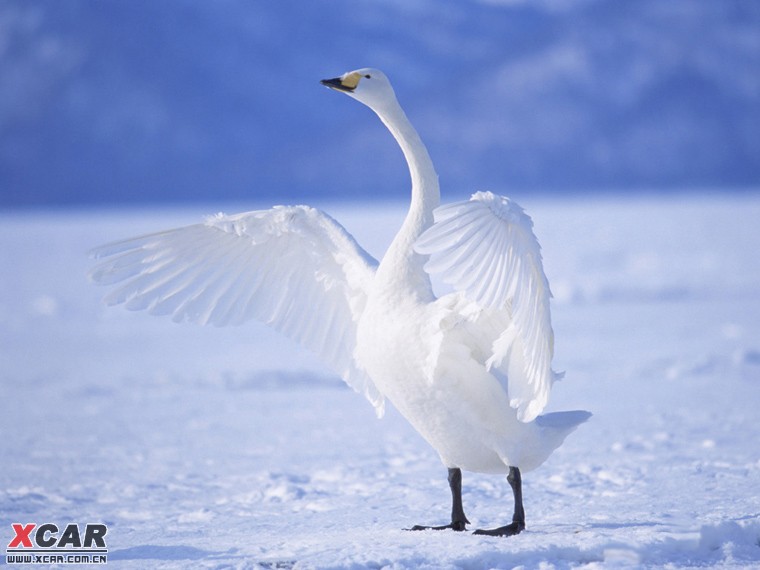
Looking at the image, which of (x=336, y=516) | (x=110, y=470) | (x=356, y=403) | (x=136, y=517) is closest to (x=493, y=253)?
(x=336, y=516)

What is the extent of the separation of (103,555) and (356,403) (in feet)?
15.3

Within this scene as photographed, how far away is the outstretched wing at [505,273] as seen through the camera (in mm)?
3723

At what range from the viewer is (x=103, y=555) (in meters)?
4.43

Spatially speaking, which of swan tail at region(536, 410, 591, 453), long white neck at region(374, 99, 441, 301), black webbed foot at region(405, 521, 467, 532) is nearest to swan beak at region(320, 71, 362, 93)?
long white neck at region(374, 99, 441, 301)

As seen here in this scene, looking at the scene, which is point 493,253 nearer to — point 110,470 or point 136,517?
point 136,517

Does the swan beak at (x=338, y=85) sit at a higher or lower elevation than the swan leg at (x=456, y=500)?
higher

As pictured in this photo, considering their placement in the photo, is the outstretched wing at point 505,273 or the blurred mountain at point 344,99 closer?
the outstretched wing at point 505,273

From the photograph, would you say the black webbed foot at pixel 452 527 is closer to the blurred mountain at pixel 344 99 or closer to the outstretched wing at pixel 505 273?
the outstretched wing at pixel 505 273

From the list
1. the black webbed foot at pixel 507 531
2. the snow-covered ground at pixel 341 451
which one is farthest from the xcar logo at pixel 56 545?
the black webbed foot at pixel 507 531

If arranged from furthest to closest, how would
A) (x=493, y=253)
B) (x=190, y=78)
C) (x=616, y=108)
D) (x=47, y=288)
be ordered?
(x=190, y=78)
(x=616, y=108)
(x=47, y=288)
(x=493, y=253)

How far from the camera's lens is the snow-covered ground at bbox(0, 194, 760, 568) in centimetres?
419

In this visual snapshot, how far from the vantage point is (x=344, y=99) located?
124125mm

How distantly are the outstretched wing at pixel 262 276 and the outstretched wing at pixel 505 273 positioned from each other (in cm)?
99

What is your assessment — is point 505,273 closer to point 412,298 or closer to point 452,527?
point 412,298
